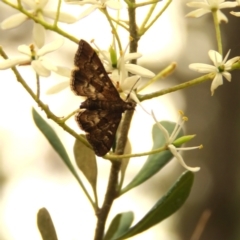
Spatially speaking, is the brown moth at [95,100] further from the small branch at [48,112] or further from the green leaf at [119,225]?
the green leaf at [119,225]

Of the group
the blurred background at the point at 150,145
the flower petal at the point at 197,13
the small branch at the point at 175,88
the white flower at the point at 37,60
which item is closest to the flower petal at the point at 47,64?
the white flower at the point at 37,60

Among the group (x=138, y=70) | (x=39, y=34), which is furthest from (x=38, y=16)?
(x=138, y=70)

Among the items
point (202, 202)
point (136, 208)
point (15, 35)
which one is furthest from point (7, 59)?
point (136, 208)

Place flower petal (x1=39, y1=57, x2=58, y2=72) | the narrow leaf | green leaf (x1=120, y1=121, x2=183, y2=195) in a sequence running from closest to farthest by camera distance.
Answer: flower petal (x1=39, y1=57, x2=58, y2=72) < the narrow leaf < green leaf (x1=120, y1=121, x2=183, y2=195)

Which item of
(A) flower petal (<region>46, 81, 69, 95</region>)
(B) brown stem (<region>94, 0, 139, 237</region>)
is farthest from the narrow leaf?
(A) flower petal (<region>46, 81, 69, 95</region>)

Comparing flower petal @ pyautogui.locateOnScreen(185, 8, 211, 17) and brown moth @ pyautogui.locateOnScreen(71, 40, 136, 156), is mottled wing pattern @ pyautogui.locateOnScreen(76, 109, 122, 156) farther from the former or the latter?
flower petal @ pyautogui.locateOnScreen(185, 8, 211, 17)

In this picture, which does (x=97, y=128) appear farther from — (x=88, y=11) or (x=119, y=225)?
(x=119, y=225)
